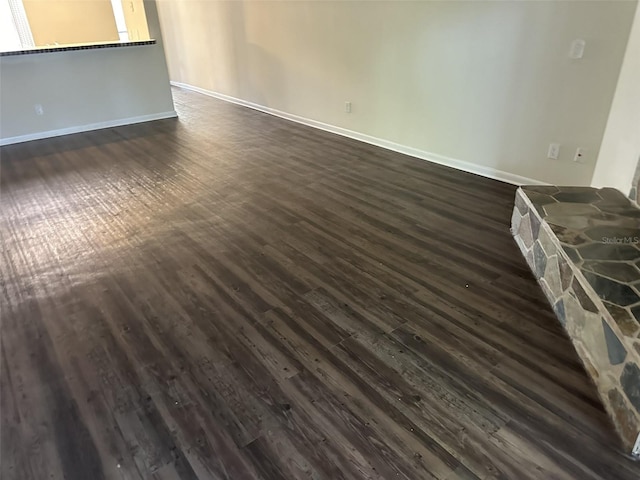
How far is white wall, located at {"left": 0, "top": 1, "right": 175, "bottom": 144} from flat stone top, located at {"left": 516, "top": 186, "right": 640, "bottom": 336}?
199 inches

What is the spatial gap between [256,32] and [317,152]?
2.48 metres

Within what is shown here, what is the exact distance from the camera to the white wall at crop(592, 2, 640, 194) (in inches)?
102

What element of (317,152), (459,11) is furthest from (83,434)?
(459,11)

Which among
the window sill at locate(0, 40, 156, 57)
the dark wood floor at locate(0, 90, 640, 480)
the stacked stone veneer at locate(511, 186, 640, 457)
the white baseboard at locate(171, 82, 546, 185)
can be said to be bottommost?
the dark wood floor at locate(0, 90, 640, 480)

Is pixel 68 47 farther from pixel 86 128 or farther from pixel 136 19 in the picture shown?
pixel 136 19

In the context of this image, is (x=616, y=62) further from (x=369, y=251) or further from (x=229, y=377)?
(x=229, y=377)

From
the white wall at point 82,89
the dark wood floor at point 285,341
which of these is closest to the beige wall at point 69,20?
the white wall at point 82,89

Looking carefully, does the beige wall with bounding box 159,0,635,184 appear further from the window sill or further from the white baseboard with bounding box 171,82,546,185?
the window sill

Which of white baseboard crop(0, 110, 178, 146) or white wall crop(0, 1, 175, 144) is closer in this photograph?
white wall crop(0, 1, 175, 144)

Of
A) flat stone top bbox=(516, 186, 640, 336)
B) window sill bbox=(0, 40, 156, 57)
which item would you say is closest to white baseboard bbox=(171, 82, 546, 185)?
flat stone top bbox=(516, 186, 640, 336)

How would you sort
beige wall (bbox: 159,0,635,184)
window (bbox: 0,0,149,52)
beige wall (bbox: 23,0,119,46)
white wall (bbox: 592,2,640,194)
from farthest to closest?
beige wall (bbox: 23,0,119,46) → window (bbox: 0,0,149,52) → beige wall (bbox: 159,0,635,184) → white wall (bbox: 592,2,640,194)

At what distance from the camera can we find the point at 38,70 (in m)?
5.05

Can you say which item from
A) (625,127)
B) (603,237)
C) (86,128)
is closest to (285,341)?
(603,237)

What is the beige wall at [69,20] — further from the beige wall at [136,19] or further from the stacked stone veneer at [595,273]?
the stacked stone veneer at [595,273]
